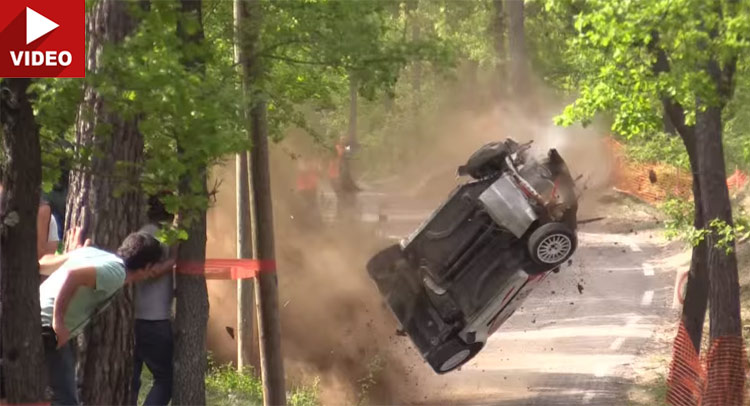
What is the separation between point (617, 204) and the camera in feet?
142

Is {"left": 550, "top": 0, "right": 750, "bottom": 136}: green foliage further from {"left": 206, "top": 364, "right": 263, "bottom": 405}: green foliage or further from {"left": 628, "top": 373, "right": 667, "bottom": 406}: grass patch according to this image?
{"left": 206, "top": 364, "right": 263, "bottom": 405}: green foliage

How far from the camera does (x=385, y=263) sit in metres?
15.7

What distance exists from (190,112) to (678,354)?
12931 millimetres

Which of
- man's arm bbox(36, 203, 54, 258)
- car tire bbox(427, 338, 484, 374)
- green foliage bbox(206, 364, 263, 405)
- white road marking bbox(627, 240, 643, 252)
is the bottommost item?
green foliage bbox(206, 364, 263, 405)

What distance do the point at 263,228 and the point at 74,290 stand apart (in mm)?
5299

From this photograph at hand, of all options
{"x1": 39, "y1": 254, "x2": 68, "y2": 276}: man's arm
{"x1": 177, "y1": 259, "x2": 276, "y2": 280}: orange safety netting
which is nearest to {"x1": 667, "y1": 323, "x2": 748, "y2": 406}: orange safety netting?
{"x1": 177, "y1": 259, "x2": 276, "y2": 280}: orange safety netting

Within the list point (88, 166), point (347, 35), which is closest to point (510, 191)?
point (347, 35)

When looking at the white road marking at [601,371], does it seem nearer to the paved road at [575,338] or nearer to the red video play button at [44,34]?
the paved road at [575,338]

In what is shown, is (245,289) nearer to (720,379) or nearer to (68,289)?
(720,379)

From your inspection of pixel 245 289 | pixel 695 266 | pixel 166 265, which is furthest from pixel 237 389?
pixel 695 266

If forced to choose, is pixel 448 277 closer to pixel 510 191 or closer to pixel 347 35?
pixel 510 191

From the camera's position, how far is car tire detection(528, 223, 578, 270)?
47.6 feet

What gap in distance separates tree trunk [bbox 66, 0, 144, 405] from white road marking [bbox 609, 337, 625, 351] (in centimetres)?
1400

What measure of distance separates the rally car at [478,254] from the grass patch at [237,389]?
2.05 meters
